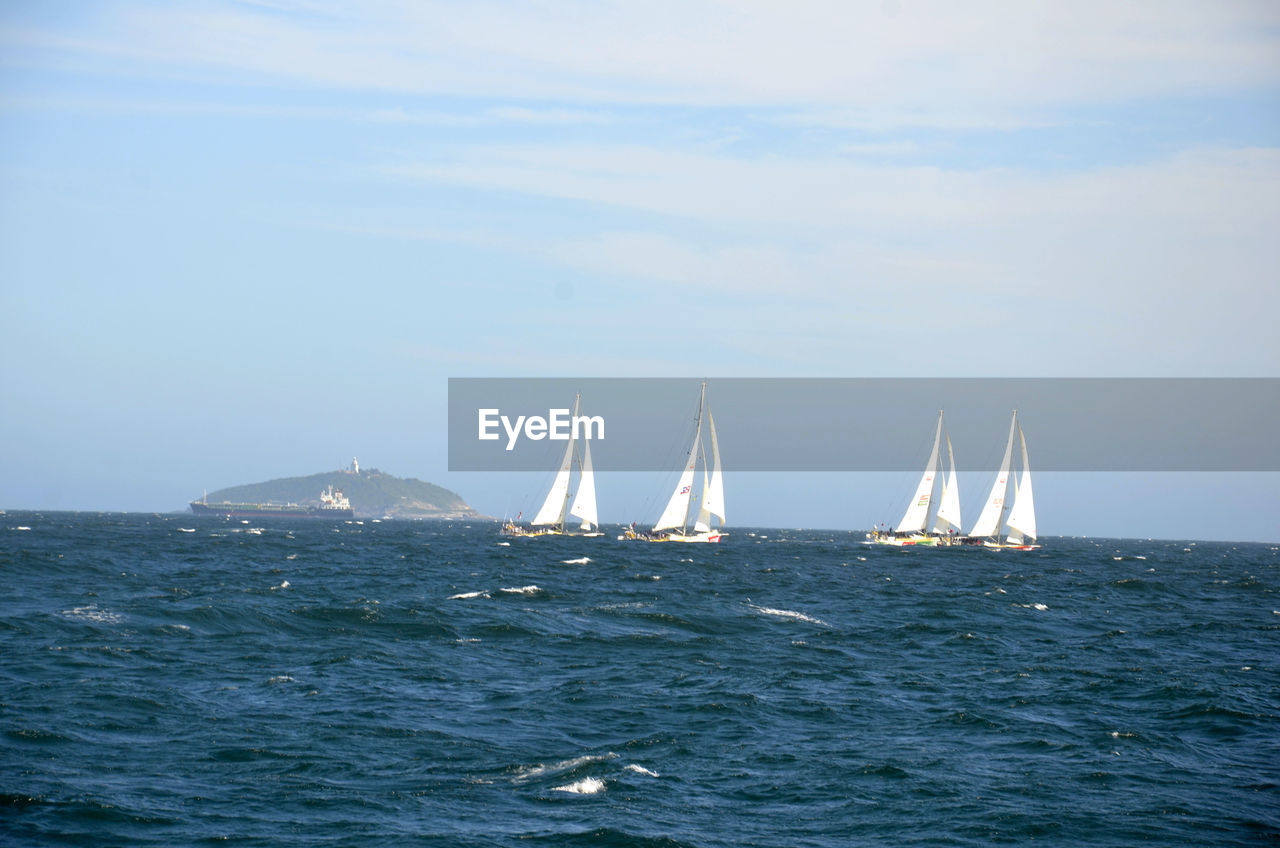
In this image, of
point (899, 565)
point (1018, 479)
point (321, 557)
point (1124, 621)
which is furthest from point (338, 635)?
point (1018, 479)

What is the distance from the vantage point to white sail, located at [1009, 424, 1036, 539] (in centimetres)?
12788

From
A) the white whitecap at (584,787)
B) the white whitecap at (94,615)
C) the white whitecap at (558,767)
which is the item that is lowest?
the white whitecap at (584,787)

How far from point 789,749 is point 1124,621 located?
34.4 metres

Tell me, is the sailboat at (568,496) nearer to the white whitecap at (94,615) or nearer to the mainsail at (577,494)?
the mainsail at (577,494)

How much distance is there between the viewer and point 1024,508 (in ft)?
430

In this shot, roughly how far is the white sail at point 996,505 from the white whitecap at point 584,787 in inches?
4505

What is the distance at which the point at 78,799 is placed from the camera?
715 inches

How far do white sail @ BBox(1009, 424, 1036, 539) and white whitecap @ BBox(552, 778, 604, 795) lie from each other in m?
117

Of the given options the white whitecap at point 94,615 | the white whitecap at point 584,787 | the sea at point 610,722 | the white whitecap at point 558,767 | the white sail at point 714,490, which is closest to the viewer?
the sea at point 610,722

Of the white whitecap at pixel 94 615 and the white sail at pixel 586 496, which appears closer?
the white whitecap at pixel 94 615

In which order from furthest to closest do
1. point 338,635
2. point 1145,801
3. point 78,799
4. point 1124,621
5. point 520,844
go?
1. point 1124,621
2. point 338,635
3. point 1145,801
4. point 78,799
5. point 520,844

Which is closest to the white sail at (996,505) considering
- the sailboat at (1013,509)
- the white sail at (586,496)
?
the sailboat at (1013,509)

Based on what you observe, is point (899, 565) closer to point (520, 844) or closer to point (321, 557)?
point (321, 557)

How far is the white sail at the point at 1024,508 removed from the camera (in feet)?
420
